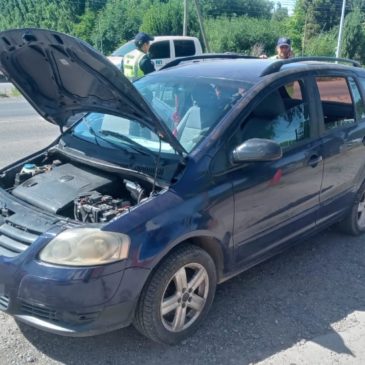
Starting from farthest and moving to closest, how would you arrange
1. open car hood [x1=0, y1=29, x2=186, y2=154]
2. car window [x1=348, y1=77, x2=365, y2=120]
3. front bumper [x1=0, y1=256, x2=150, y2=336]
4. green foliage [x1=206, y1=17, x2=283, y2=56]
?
green foliage [x1=206, y1=17, x2=283, y2=56]
car window [x1=348, y1=77, x2=365, y2=120]
open car hood [x1=0, y1=29, x2=186, y2=154]
front bumper [x1=0, y1=256, x2=150, y2=336]

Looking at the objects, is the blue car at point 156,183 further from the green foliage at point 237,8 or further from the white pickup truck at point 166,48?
the green foliage at point 237,8

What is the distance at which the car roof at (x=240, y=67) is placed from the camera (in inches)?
151

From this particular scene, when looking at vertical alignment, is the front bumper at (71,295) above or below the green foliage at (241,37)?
above

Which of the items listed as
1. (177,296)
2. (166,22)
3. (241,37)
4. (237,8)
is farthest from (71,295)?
(237,8)

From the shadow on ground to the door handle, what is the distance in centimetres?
91

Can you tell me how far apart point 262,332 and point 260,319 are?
15 centimetres

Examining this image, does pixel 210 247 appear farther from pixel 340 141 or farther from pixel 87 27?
pixel 87 27

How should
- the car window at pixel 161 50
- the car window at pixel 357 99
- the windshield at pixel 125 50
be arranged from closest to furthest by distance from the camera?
the car window at pixel 357 99, the windshield at pixel 125 50, the car window at pixel 161 50

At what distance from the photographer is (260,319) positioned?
3.43 m

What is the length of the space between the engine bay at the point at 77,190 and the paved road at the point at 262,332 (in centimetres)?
81

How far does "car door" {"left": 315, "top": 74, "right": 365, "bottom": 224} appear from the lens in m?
4.19

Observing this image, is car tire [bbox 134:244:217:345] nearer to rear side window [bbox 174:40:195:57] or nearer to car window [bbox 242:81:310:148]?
car window [bbox 242:81:310:148]

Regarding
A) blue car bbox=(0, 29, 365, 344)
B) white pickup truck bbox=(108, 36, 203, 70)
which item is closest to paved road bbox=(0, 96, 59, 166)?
blue car bbox=(0, 29, 365, 344)

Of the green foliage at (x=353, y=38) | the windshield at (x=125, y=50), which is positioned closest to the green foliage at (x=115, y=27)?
the green foliage at (x=353, y=38)
